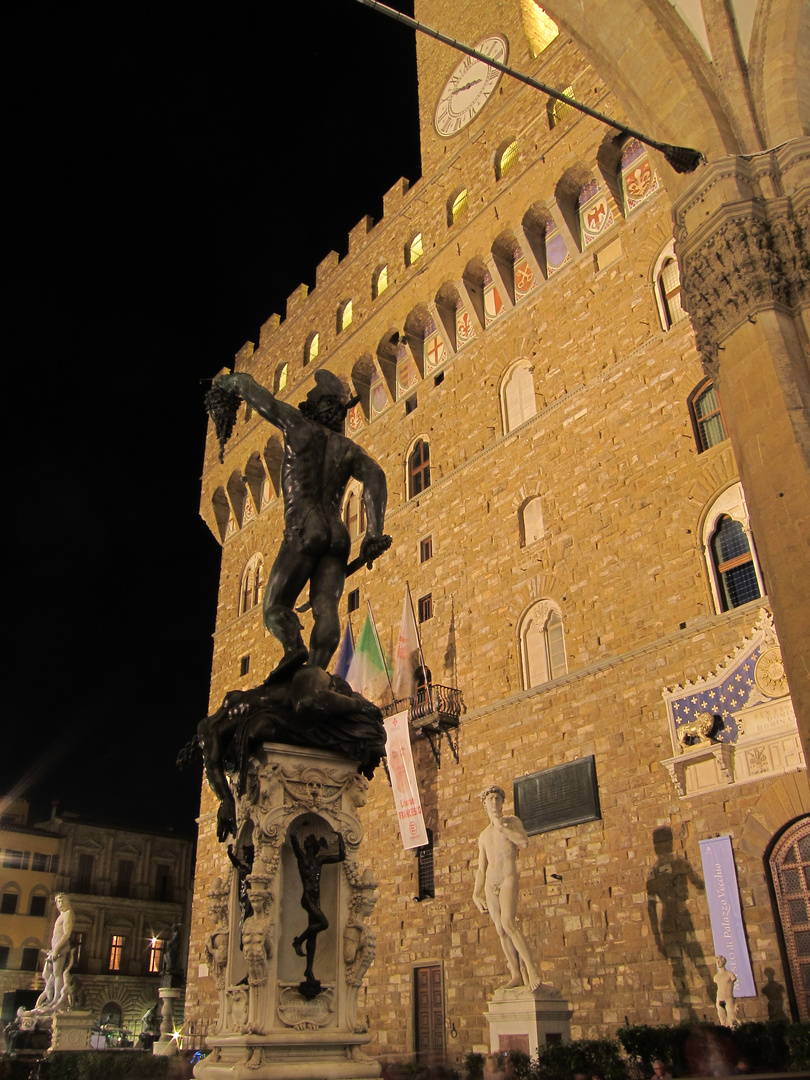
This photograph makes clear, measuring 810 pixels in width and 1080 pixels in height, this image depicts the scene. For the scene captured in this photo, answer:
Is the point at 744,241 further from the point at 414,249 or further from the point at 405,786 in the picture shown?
the point at 414,249

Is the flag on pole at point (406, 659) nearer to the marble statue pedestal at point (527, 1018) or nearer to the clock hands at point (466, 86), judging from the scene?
the marble statue pedestal at point (527, 1018)

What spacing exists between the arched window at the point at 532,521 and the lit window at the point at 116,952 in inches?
1274

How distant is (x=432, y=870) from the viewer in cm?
1563

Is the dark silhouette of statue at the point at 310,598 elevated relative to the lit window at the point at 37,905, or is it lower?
lower

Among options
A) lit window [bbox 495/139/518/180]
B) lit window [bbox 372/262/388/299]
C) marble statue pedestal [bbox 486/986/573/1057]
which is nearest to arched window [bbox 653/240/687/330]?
lit window [bbox 495/139/518/180]

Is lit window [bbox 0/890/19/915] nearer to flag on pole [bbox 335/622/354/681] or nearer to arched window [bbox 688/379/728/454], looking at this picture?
flag on pole [bbox 335/622/354/681]

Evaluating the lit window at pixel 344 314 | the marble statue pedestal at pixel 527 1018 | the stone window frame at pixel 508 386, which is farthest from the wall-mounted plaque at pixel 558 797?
the lit window at pixel 344 314

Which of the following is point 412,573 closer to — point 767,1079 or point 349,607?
point 349,607

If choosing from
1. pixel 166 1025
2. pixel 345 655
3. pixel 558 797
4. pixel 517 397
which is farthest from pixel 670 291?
pixel 166 1025

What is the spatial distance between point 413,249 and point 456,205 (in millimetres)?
1671

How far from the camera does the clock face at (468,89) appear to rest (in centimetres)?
2025

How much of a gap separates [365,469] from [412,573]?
1304 cm

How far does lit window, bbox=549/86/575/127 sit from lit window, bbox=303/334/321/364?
906 centimetres

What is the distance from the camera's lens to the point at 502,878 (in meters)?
10.6
